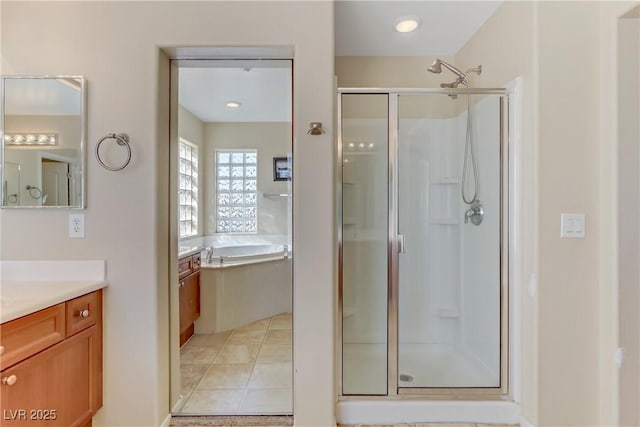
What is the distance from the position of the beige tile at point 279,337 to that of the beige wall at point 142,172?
0.52m

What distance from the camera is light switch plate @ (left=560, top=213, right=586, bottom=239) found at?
1.61 metres

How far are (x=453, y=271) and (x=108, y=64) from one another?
107 inches

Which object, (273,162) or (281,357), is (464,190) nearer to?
(273,162)

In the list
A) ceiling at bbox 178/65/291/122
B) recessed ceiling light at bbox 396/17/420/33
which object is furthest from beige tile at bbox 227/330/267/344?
recessed ceiling light at bbox 396/17/420/33

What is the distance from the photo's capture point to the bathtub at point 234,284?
8.18 feet

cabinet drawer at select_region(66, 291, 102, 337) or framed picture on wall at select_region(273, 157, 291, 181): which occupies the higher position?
framed picture on wall at select_region(273, 157, 291, 181)

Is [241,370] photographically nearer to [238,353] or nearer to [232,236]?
[238,353]

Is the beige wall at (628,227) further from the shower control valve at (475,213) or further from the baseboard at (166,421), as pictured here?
the baseboard at (166,421)


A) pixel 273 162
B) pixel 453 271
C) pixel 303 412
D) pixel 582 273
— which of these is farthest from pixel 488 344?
pixel 273 162

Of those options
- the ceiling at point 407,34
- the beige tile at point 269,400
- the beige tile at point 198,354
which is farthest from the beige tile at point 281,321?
the ceiling at point 407,34

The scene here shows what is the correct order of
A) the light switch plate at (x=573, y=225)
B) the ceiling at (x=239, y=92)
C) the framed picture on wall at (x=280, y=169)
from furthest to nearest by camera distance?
the framed picture on wall at (x=280, y=169), the ceiling at (x=239, y=92), the light switch plate at (x=573, y=225)

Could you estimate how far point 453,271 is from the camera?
255cm

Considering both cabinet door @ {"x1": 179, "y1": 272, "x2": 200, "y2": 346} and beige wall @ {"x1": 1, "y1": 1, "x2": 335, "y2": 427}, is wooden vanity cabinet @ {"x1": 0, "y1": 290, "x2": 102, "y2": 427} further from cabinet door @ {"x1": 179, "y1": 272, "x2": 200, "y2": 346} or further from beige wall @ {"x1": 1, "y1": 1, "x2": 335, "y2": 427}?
cabinet door @ {"x1": 179, "y1": 272, "x2": 200, "y2": 346}

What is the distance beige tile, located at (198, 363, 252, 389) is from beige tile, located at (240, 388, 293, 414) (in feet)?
0.47
